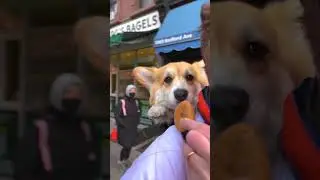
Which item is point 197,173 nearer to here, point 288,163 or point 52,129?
point 288,163

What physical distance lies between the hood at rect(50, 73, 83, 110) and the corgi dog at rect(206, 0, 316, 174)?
0.33m

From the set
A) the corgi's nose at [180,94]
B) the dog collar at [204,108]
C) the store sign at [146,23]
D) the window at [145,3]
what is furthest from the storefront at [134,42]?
the dog collar at [204,108]

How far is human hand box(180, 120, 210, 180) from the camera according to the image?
2.82ft

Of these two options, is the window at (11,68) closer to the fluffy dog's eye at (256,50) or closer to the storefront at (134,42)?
the fluffy dog's eye at (256,50)

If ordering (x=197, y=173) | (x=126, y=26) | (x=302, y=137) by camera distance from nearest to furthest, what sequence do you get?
(x=302, y=137) < (x=197, y=173) < (x=126, y=26)

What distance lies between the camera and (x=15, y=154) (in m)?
0.96

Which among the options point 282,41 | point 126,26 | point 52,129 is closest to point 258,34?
point 282,41

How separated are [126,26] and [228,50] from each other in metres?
4.91

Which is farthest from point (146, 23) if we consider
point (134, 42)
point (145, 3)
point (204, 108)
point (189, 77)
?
point (204, 108)

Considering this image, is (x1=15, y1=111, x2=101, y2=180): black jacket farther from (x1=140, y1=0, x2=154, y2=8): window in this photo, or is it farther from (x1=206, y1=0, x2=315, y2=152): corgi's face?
(x1=140, y1=0, x2=154, y2=8): window

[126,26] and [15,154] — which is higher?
[126,26]

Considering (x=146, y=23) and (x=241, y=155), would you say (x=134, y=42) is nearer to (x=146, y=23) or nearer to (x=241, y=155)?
(x=146, y=23)

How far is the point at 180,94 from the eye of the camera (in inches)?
63.1

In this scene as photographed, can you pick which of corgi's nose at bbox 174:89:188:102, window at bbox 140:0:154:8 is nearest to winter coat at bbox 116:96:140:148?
window at bbox 140:0:154:8
